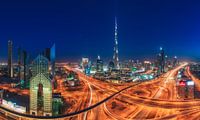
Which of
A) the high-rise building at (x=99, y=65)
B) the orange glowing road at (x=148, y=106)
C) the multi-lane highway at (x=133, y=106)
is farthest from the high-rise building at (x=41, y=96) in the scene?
the high-rise building at (x=99, y=65)

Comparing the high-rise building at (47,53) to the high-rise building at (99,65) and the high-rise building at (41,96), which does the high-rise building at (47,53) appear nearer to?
the high-rise building at (41,96)

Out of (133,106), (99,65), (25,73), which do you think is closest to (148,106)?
(133,106)

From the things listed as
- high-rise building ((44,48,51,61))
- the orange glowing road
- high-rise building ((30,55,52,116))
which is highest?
high-rise building ((44,48,51,61))

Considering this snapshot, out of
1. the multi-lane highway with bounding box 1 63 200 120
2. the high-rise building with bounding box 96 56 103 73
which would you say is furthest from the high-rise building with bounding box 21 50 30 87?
the high-rise building with bounding box 96 56 103 73

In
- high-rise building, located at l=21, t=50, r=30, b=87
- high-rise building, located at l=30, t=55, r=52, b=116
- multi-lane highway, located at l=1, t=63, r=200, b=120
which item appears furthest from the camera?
high-rise building, located at l=21, t=50, r=30, b=87

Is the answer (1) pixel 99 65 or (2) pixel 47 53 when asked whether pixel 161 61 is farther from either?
(2) pixel 47 53

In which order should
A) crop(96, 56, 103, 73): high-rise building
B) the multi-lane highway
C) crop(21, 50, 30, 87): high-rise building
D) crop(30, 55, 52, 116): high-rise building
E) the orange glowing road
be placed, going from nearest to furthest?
crop(30, 55, 52, 116): high-rise building → the multi-lane highway → the orange glowing road → crop(21, 50, 30, 87): high-rise building → crop(96, 56, 103, 73): high-rise building

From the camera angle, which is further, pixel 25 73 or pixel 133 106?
pixel 25 73

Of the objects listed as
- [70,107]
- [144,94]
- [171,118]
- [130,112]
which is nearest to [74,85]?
[144,94]

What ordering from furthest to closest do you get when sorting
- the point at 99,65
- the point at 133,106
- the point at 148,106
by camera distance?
the point at 99,65, the point at 133,106, the point at 148,106

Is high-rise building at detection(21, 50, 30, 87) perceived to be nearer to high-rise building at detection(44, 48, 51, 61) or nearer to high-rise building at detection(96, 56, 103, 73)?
high-rise building at detection(44, 48, 51, 61)

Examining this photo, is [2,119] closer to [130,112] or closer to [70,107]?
[70,107]
